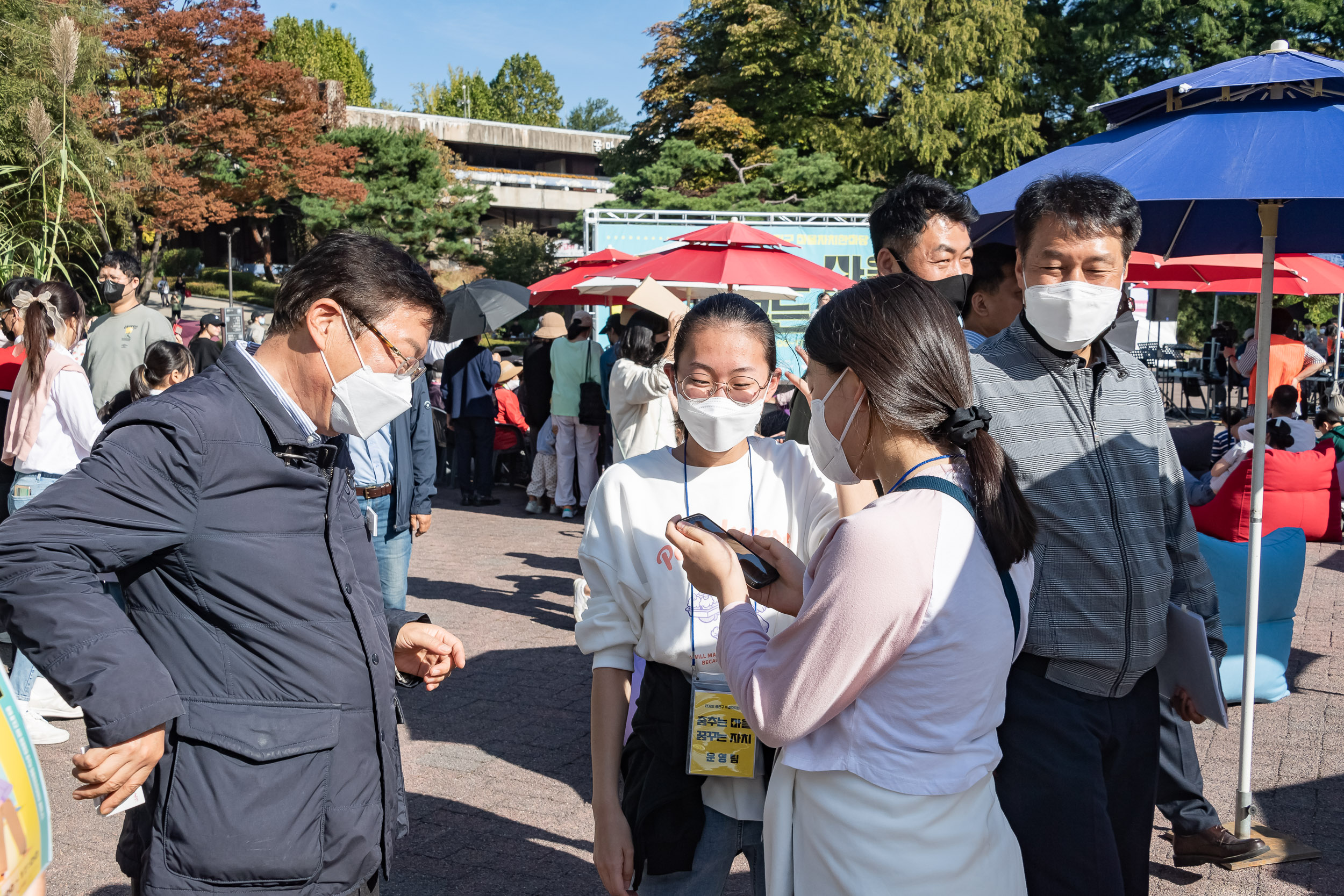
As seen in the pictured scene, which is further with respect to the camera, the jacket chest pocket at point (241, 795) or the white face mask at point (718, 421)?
the white face mask at point (718, 421)

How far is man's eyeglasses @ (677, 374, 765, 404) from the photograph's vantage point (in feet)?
7.54

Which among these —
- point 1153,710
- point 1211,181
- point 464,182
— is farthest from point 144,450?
point 464,182

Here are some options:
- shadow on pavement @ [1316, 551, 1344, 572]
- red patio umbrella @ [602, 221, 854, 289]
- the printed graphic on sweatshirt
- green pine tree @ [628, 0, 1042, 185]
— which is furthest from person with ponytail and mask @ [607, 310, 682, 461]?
green pine tree @ [628, 0, 1042, 185]

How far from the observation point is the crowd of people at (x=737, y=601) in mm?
1623

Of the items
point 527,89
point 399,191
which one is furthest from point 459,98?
point 399,191

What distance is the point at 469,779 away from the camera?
4.50 m

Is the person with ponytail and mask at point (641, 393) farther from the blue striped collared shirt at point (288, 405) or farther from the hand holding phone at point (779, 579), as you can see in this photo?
the hand holding phone at point (779, 579)

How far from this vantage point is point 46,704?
5.15 meters

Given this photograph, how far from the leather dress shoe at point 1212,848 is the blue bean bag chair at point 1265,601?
1395 mm

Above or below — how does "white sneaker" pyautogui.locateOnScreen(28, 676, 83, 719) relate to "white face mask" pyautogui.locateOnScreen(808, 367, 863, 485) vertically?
below

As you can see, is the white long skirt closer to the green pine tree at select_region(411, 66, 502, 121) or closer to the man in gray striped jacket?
the man in gray striped jacket

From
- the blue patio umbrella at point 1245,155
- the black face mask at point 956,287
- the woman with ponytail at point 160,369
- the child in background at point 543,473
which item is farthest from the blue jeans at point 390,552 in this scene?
the child in background at point 543,473

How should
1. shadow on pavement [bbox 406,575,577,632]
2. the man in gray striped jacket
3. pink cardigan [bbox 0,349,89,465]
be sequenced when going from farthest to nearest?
shadow on pavement [bbox 406,575,577,632] → pink cardigan [bbox 0,349,89,465] → the man in gray striped jacket

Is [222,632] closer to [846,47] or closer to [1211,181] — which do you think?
[1211,181]
